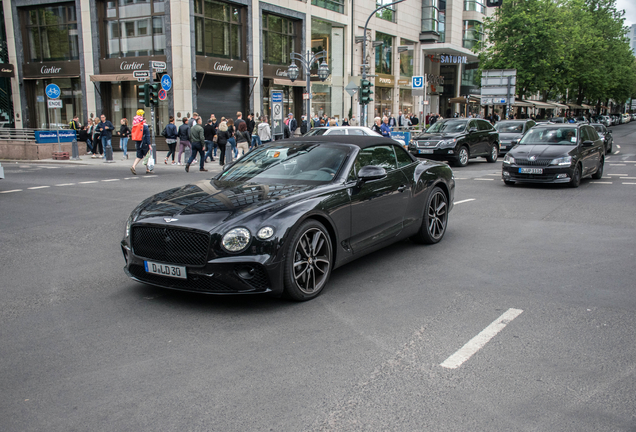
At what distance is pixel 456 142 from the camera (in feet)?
69.2

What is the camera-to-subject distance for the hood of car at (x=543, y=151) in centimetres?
1400

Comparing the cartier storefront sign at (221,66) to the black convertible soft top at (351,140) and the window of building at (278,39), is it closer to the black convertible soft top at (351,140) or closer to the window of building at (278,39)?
the window of building at (278,39)

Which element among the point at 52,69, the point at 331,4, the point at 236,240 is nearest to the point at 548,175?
the point at 236,240

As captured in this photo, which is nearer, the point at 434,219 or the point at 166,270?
the point at 166,270

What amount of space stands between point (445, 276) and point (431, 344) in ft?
6.48

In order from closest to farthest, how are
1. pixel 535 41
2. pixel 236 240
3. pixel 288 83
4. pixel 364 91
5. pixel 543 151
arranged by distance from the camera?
pixel 236 240 < pixel 543 151 < pixel 364 91 < pixel 288 83 < pixel 535 41

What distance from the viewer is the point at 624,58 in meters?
71.8

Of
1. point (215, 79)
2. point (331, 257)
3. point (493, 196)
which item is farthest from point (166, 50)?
point (331, 257)

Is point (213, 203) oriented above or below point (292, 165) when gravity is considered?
below

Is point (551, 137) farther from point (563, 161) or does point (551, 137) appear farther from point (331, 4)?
point (331, 4)

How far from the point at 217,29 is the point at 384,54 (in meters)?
19.4

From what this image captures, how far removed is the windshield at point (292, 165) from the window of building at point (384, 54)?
4047 cm

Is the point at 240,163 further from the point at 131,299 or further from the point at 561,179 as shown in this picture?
the point at 561,179

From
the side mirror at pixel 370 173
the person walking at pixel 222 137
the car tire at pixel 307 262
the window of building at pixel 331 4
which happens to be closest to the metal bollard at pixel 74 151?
the person walking at pixel 222 137
